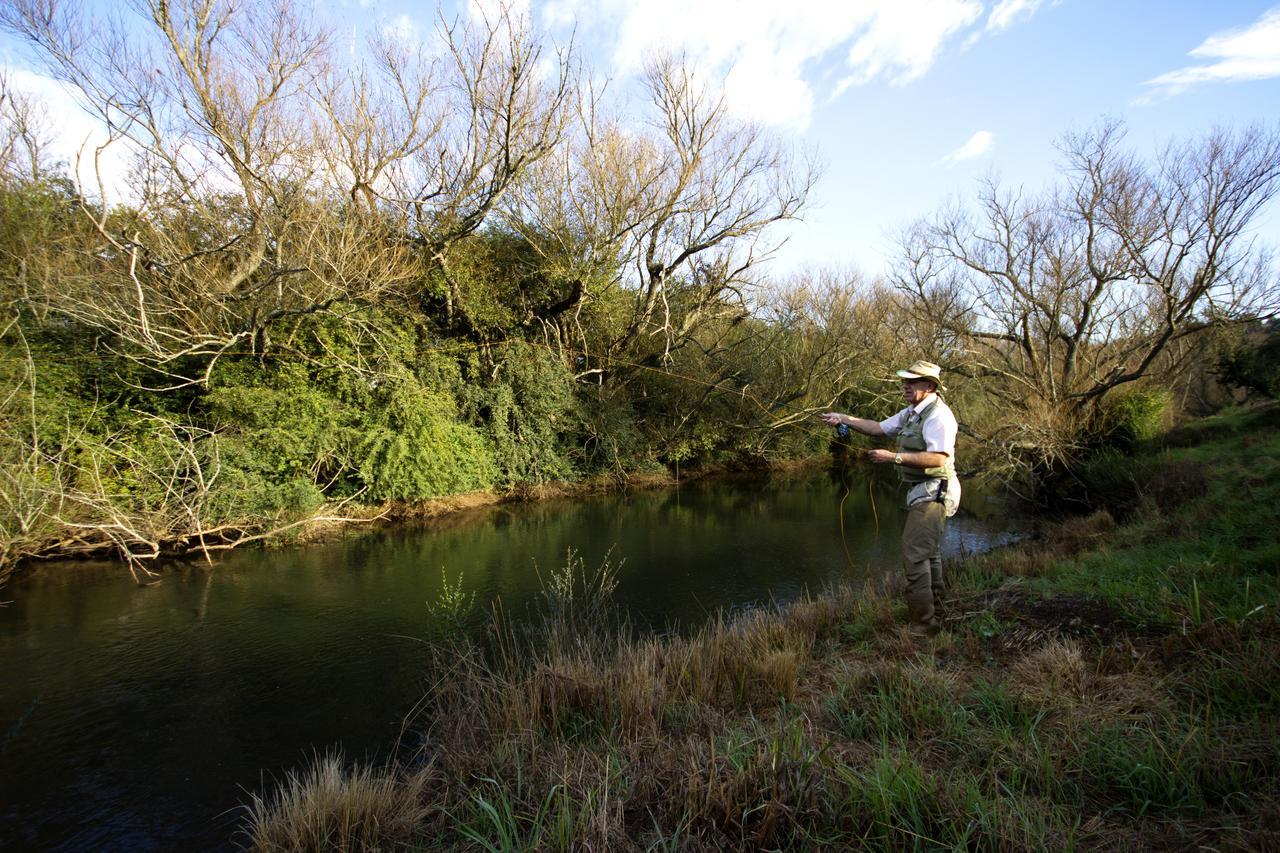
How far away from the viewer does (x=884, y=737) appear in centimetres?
329

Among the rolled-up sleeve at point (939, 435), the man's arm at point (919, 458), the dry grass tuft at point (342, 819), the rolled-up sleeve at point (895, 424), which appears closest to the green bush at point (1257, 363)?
the rolled-up sleeve at point (895, 424)

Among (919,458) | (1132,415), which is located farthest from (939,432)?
(1132,415)

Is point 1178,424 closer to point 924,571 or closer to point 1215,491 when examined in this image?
point 1215,491

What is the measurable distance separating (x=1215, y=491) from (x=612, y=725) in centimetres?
949

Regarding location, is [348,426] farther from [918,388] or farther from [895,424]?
[918,388]

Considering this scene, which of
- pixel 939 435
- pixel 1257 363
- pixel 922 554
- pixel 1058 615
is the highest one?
pixel 1257 363

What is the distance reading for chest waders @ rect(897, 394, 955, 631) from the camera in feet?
16.5

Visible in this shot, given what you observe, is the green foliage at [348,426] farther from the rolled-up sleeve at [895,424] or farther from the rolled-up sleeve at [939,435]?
the rolled-up sleeve at [939,435]

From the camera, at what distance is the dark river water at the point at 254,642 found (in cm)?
433

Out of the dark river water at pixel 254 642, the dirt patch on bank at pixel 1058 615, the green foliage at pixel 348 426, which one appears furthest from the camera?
the green foliage at pixel 348 426

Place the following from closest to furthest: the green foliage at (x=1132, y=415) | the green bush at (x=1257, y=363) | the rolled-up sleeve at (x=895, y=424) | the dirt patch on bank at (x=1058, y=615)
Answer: the dirt patch on bank at (x=1058, y=615), the rolled-up sleeve at (x=895, y=424), the green foliage at (x=1132, y=415), the green bush at (x=1257, y=363)

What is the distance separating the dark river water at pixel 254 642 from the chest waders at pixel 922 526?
272cm

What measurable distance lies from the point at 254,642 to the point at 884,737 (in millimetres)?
6499

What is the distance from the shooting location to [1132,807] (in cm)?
266
